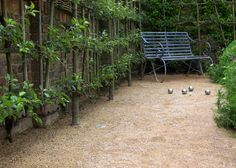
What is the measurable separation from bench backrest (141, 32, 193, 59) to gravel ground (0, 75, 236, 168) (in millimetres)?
2928

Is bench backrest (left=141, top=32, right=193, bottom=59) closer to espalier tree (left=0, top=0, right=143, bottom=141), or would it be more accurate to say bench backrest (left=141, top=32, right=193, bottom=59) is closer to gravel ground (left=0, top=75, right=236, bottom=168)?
espalier tree (left=0, top=0, right=143, bottom=141)

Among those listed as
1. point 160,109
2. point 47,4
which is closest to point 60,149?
point 47,4

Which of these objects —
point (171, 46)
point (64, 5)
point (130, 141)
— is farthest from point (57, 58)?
point (171, 46)

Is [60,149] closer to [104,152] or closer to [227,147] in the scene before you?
[104,152]

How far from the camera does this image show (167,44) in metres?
7.91

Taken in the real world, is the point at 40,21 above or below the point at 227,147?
above

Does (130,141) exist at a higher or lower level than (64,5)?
lower

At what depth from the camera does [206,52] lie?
8.20m

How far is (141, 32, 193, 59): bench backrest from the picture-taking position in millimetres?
7610

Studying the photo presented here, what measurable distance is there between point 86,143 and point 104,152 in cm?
30

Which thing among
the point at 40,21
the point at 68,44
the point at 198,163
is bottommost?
the point at 198,163

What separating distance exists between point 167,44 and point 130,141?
5.07 m

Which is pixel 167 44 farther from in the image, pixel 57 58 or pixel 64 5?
pixel 57 58

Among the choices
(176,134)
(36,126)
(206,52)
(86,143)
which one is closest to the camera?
(86,143)
